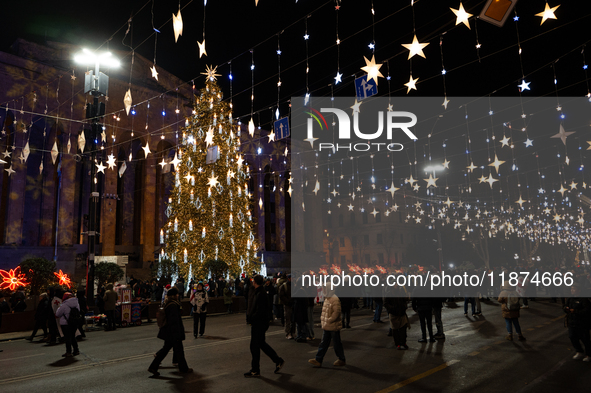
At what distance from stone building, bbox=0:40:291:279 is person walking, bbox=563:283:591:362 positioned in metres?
22.4

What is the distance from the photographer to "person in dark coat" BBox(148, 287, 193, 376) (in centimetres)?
750

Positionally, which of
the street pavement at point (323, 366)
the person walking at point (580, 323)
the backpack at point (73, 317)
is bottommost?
the street pavement at point (323, 366)

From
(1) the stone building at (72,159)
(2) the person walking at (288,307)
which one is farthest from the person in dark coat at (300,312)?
(1) the stone building at (72,159)

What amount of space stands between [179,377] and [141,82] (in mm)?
34610

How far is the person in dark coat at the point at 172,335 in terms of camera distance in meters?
7.50

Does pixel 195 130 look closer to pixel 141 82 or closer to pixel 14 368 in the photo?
pixel 141 82

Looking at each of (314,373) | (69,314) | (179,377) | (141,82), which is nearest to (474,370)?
(314,373)

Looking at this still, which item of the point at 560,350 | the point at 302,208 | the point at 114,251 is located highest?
the point at 302,208

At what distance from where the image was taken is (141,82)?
36688 millimetres

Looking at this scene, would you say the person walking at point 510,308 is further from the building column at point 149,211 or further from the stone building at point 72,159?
the building column at point 149,211

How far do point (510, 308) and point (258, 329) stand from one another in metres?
7.41

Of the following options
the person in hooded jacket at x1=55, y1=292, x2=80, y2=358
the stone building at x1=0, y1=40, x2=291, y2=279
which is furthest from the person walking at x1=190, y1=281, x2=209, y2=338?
the stone building at x1=0, y1=40, x2=291, y2=279

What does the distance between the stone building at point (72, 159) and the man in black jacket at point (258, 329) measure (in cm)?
1847

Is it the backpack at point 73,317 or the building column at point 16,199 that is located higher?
the building column at point 16,199
